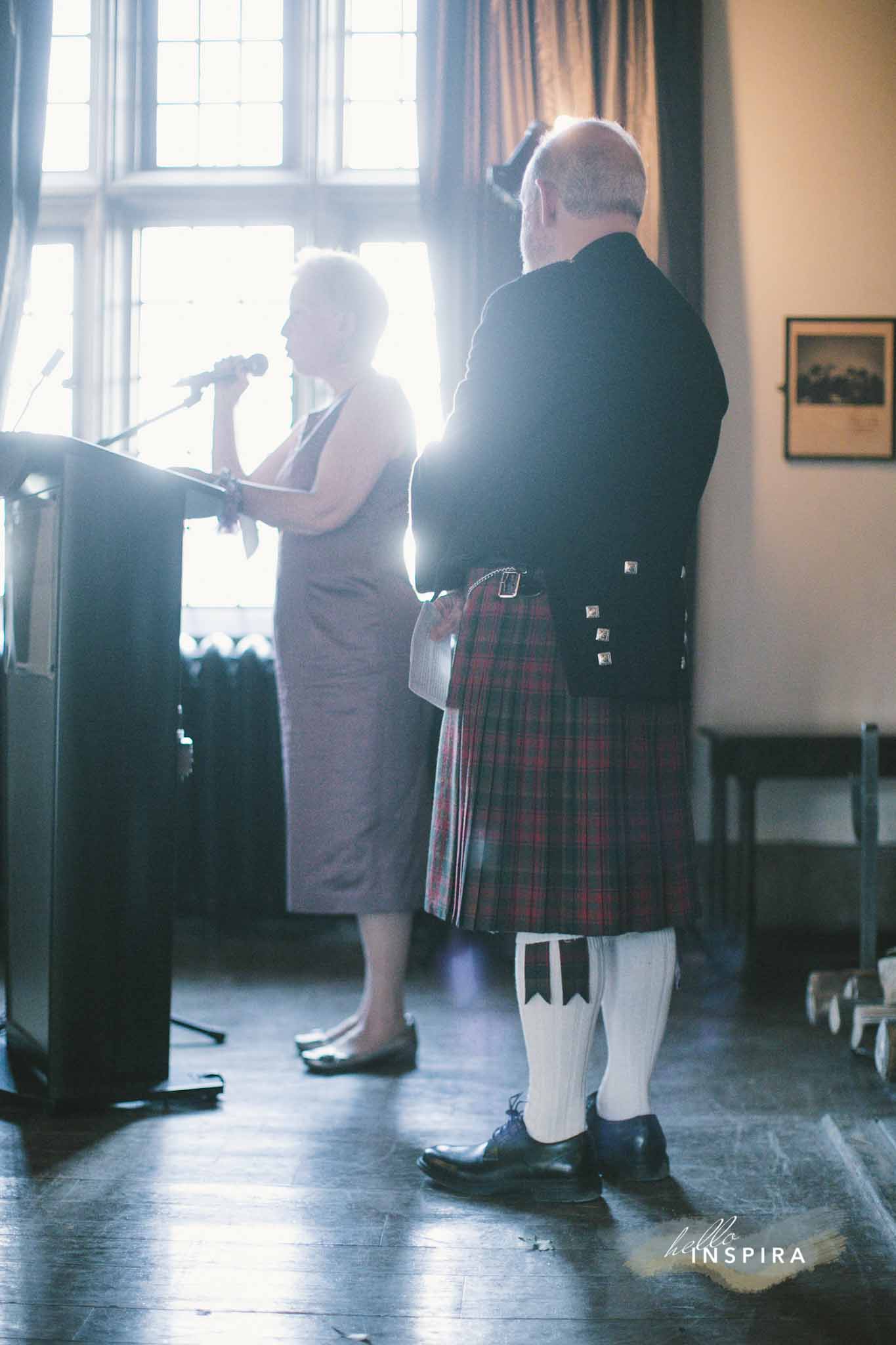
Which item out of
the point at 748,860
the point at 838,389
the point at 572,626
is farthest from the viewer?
the point at 838,389

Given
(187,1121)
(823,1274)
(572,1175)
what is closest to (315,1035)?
(187,1121)

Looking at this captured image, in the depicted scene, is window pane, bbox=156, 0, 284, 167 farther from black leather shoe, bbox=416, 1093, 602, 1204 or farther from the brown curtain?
black leather shoe, bbox=416, 1093, 602, 1204

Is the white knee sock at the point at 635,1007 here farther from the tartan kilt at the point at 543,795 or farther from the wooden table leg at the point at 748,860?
the wooden table leg at the point at 748,860

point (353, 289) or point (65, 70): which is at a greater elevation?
point (65, 70)

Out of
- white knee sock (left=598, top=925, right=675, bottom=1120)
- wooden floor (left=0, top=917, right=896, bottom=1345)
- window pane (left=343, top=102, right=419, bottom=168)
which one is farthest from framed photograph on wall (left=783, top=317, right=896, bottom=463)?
white knee sock (left=598, top=925, right=675, bottom=1120)

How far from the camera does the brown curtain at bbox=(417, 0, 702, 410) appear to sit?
143 inches

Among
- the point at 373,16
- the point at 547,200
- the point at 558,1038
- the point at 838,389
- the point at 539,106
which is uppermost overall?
the point at 373,16

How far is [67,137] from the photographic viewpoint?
4062 millimetres

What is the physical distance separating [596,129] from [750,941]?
7.55 ft

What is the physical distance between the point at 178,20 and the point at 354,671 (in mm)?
2858

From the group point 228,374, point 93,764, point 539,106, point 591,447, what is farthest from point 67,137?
point 591,447

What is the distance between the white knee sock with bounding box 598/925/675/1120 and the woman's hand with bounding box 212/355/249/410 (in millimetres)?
1235

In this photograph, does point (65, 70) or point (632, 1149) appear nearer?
point (632, 1149)

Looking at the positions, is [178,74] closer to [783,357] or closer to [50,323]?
[50,323]
